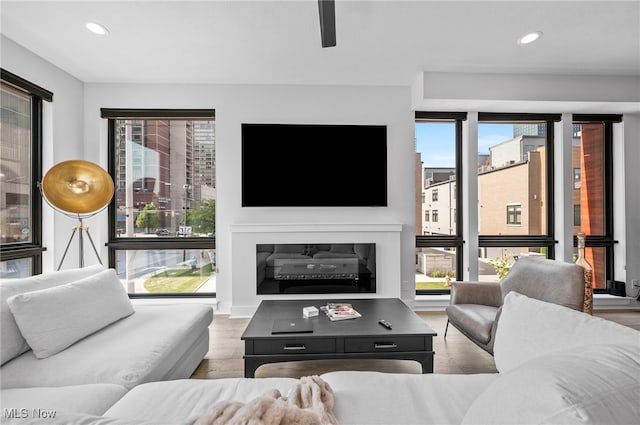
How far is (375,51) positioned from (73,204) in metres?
3.06

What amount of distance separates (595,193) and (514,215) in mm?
1095

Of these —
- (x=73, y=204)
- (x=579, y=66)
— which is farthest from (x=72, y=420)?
(x=579, y=66)

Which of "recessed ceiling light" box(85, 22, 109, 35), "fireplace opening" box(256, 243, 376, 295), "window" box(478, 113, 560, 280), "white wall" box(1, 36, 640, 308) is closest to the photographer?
"recessed ceiling light" box(85, 22, 109, 35)

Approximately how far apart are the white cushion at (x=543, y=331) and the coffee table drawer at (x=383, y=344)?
68 centimetres

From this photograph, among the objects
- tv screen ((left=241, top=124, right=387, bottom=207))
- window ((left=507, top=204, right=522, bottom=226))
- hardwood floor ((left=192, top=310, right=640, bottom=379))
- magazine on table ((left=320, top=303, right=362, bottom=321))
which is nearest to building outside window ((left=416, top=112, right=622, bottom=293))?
window ((left=507, top=204, right=522, bottom=226))

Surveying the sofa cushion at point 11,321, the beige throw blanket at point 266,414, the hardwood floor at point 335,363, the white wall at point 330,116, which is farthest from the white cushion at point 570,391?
the white wall at point 330,116

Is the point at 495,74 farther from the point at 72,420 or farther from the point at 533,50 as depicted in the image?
the point at 72,420

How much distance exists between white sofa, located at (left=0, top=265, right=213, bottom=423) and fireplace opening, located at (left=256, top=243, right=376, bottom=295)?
1518mm

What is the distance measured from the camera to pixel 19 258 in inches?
115

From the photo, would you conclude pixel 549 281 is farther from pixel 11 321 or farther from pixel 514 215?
pixel 11 321

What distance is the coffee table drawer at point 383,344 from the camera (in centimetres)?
196

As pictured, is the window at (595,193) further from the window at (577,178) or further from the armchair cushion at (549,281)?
the armchair cushion at (549,281)

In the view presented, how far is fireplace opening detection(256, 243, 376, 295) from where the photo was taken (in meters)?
3.65

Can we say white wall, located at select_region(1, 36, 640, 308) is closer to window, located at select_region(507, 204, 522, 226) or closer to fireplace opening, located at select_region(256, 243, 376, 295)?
fireplace opening, located at select_region(256, 243, 376, 295)
